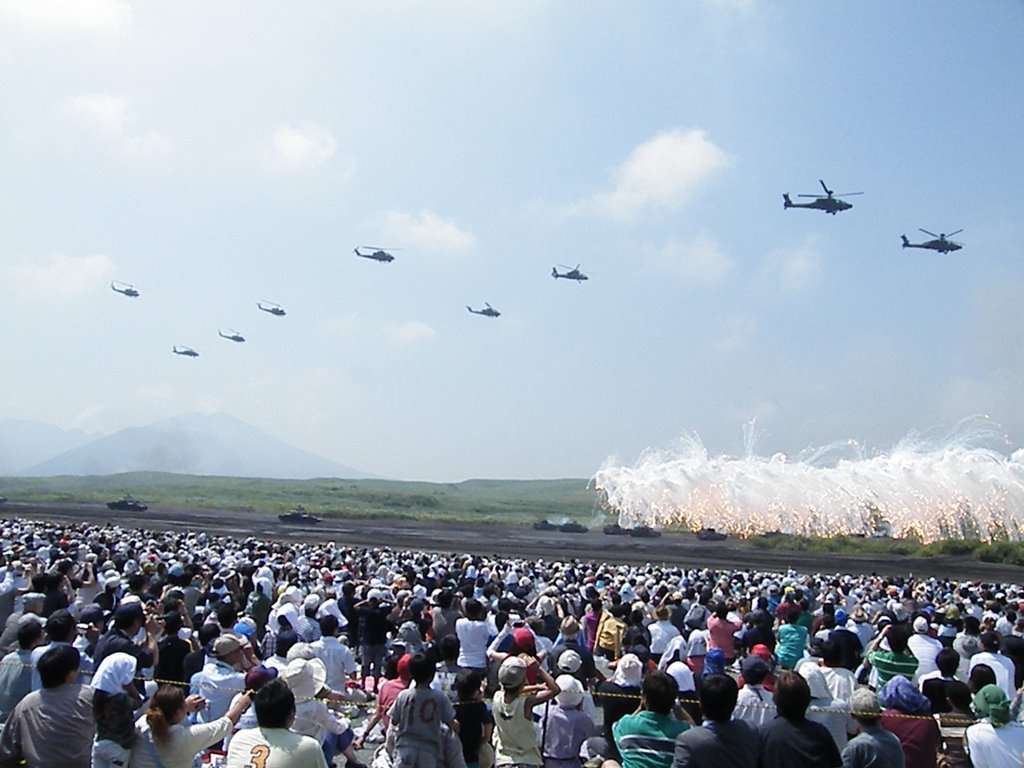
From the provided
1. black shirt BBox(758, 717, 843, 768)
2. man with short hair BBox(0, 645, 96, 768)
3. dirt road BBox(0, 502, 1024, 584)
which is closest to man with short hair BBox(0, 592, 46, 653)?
man with short hair BBox(0, 645, 96, 768)

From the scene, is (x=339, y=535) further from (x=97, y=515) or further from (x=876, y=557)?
(x=876, y=557)

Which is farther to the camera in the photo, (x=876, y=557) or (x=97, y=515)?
(x=97, y=515)

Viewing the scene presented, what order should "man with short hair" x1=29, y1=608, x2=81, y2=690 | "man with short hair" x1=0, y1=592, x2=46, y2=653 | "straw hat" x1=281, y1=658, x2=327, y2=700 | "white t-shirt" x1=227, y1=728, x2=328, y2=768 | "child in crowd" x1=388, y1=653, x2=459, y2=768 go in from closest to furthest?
"white t-shirt" x1=227, y1=728, x2=328, y2=768
"child in crowd" x1=388, y1=653, x2=459, y2=768
"straw hat" x1=281, y1=658, x2=327, y2=700
"man with short hair" x1=29, y1=608, x2=81, y2=690
"man with short hair" x1=0, y1=592, x2=46, y2=653

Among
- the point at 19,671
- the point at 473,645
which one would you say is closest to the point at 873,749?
the point at 19,671

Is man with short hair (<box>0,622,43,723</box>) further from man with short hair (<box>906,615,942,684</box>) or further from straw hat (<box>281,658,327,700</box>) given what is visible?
man with short hair (<box>906,615,942,684</box>)

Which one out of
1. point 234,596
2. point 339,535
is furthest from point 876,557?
point 234,596

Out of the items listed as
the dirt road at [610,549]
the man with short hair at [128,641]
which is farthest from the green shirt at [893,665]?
the dirt road at [610,549]
